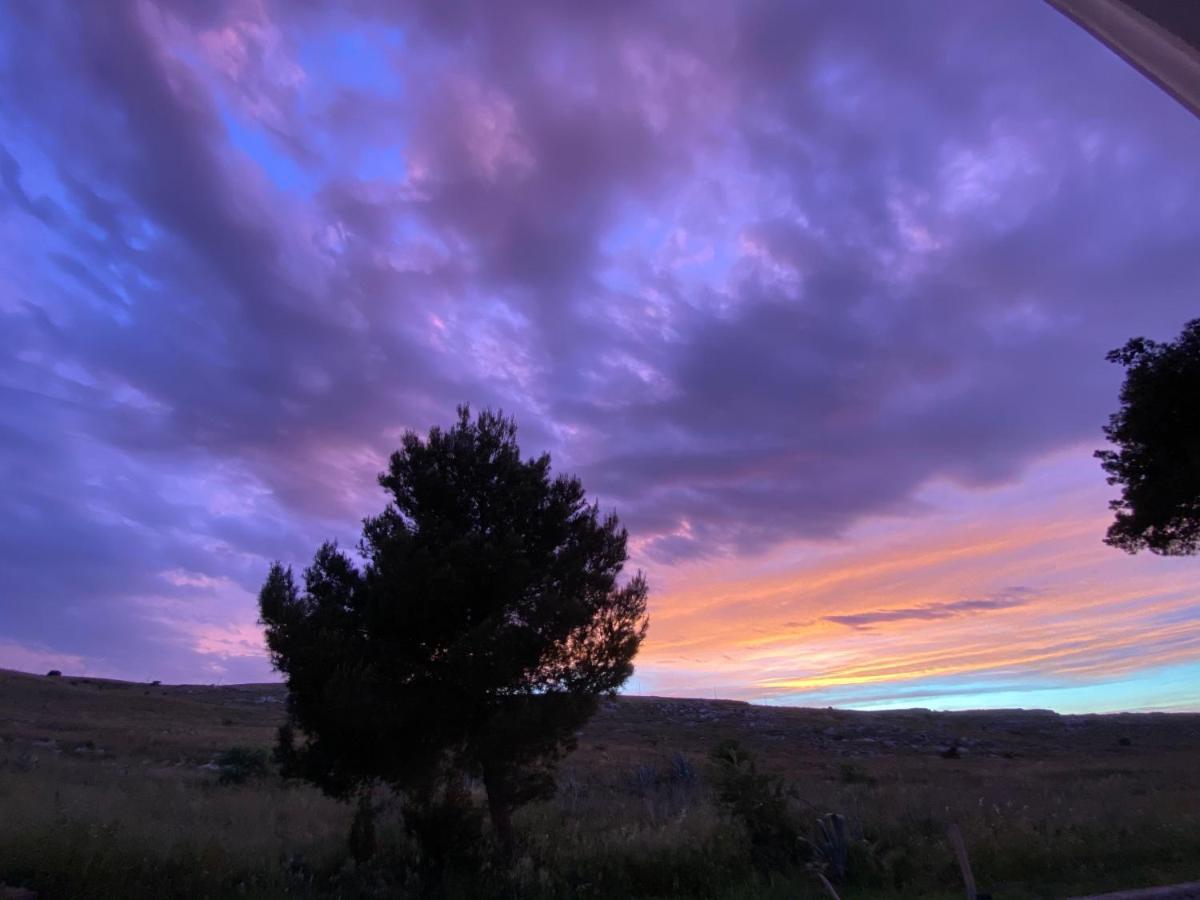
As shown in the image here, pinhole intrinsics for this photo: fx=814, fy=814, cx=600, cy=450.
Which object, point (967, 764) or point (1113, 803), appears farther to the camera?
point (967, 764)

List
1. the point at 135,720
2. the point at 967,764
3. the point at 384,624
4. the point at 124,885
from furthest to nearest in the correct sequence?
the point at 135,720 < the point at 967,764 < the point at 384,624 < the point at 124,885

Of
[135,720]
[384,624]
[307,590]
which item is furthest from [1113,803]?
[135,720]

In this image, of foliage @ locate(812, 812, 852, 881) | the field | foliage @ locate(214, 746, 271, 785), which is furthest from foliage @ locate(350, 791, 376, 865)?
foliage @ locate(214, 746, 271, 785)

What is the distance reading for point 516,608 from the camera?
14703 mm

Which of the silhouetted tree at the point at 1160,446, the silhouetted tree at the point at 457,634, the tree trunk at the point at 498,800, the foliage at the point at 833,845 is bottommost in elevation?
the foliage at the point at 833,845

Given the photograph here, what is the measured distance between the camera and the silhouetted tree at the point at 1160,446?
18172mm

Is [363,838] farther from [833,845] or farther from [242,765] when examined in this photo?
Answer: [242,765]

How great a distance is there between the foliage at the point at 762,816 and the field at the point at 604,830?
1.03ft

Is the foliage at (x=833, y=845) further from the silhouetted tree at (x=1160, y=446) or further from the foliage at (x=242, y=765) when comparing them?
the foliage at (x=242, y=765)

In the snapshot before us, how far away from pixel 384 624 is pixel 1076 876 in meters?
11.8

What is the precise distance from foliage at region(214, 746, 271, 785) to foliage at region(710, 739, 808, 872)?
1653 cm

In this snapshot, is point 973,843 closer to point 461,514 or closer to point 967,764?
point 461,514

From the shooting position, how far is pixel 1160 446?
19.2 m

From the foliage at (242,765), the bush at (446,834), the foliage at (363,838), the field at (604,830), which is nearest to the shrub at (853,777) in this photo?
the field at (604,830)
